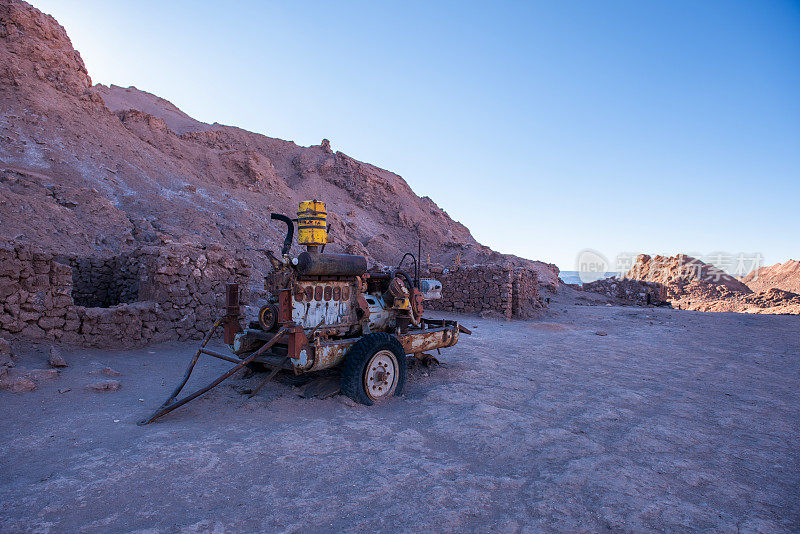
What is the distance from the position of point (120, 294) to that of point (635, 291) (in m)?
28.0

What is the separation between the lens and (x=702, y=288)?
31.7 metres

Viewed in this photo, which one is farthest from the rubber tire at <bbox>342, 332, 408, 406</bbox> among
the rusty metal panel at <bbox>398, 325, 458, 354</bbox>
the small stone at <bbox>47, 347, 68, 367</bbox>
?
the small stone at <bbox>47, 347, 68, 367</bbox>

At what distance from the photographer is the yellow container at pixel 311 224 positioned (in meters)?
5.29

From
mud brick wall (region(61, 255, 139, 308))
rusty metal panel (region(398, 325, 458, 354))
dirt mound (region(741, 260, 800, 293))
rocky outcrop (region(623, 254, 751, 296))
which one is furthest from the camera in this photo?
rocky outcrop (region(623, 254, 751, 296))

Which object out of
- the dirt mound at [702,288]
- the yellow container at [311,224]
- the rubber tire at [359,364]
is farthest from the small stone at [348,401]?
the dirt mound at [702,288]

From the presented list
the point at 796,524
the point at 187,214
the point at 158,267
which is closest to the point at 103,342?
the point at 158,267

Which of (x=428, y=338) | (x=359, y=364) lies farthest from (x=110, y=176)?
(x=359, y=364)

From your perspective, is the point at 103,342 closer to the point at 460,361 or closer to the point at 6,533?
the point at 6,533

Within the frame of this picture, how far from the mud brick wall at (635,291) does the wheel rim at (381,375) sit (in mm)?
25529

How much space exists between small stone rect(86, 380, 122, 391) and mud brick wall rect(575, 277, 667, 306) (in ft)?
92.2

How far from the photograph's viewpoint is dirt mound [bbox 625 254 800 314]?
1005 inches

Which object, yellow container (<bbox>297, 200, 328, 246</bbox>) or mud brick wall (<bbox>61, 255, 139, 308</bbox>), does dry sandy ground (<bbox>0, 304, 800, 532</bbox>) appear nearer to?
yellow container (<bbox>297, 200, 328, 246</bbox>)

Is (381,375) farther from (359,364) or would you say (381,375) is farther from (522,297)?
(522,297)

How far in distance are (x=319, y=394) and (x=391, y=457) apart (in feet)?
5.84
